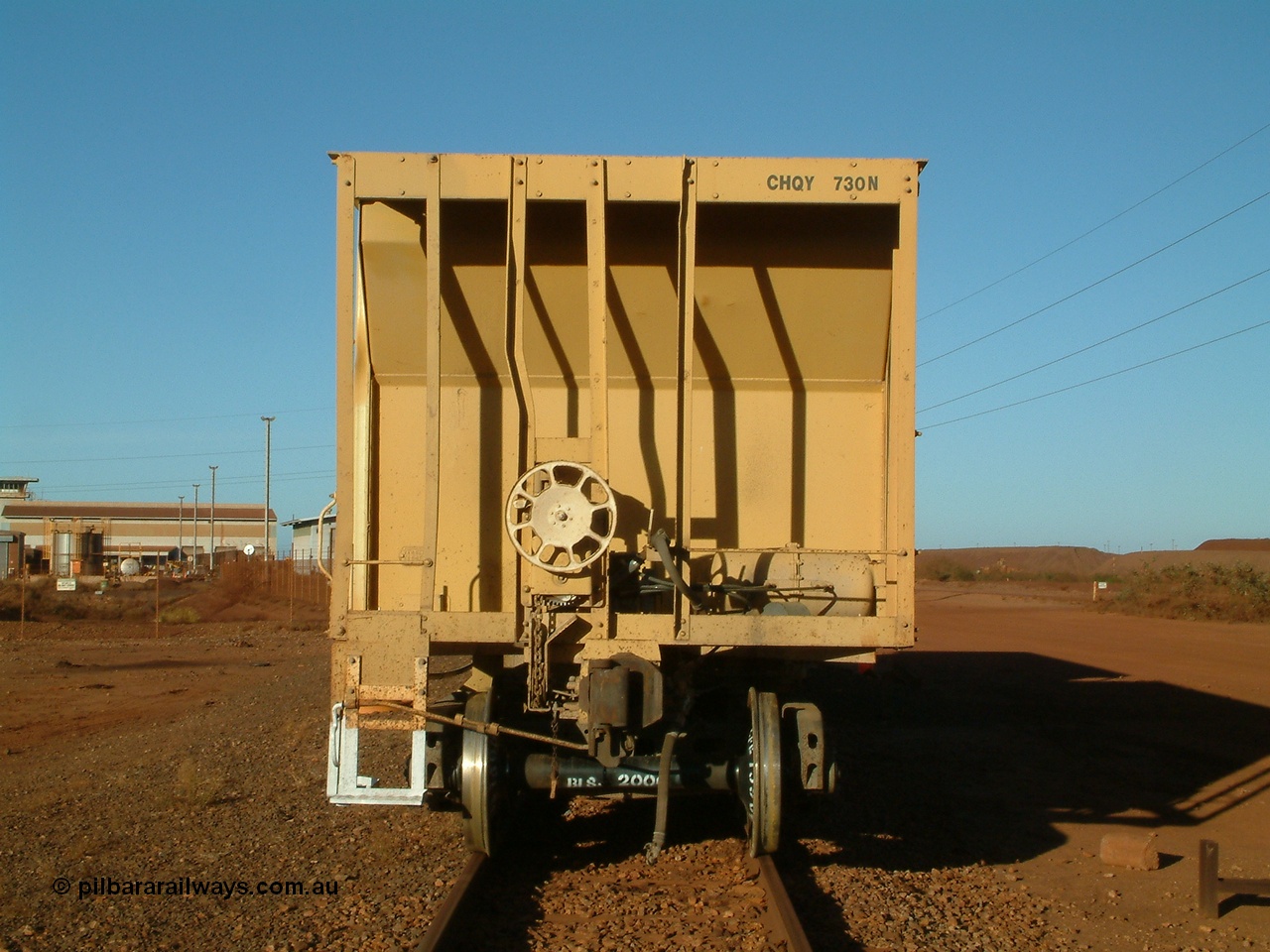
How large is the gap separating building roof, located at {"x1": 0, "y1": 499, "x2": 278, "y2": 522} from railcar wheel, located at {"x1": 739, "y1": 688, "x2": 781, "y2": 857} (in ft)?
321

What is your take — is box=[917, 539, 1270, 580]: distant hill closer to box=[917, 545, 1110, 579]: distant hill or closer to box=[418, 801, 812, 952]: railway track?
box=[917, 545, 1110, 579]: distant hill

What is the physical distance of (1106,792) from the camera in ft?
32.2

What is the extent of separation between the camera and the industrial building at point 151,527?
3226 inches

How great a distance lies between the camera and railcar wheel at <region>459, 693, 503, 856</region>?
6.41 metres

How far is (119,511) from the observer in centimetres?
11294

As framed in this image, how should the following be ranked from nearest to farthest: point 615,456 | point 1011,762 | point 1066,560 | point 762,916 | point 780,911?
1. point 780,911
2. point 762,916
3. point 615,456
4. point 1011,762
5. point 1066,560

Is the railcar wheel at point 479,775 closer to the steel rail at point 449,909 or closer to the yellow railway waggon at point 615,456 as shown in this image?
the yellow railway waggon at point 615,456

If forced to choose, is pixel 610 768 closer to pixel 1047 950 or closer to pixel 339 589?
pixel 339 589

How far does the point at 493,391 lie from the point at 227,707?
397 inches

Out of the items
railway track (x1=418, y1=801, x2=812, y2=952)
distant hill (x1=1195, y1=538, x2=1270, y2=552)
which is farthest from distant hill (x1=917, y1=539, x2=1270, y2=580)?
railway track (x1=418, y1=801, x2=812, y2=952)

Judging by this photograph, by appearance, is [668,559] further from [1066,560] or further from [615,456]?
[1066,560]

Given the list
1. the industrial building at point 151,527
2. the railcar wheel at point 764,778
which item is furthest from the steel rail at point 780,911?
the industrial building at point 151,527

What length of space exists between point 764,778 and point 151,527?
349ft

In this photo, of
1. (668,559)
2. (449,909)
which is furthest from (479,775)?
(668,559)
